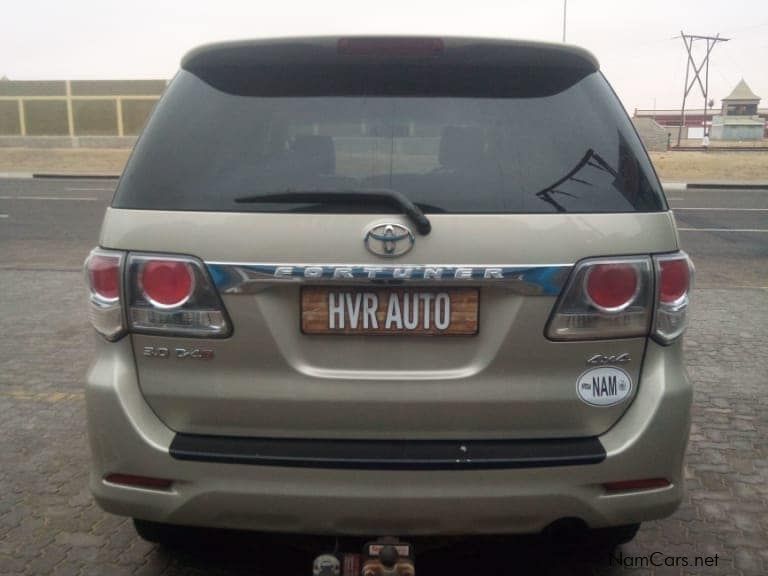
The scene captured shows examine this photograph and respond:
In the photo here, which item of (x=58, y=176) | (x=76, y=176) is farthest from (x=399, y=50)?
(x=58, y=176)

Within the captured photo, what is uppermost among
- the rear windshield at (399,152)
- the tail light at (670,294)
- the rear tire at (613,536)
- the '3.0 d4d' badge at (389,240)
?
the rear windshield at (399,152)

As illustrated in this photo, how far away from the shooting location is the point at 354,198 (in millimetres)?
2268

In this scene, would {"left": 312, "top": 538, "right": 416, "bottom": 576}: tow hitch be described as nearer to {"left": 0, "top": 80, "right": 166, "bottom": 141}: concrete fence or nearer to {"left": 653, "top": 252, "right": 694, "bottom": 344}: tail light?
{"left": 653, "top": 252, "right": 694, "bottom": 344}: tail light

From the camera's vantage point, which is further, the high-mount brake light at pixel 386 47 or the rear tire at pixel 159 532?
the rear tire at pixel 159 532

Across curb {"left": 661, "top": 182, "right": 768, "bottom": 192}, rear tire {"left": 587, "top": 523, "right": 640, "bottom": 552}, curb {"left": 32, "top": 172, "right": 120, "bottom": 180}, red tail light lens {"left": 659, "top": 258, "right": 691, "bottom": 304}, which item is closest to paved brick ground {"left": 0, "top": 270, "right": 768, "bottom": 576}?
rear tire {"left": 587, "top": 523, "right": 640, "bottom": 552}

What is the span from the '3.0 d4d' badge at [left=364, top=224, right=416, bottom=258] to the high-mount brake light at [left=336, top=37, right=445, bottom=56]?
0.57 m

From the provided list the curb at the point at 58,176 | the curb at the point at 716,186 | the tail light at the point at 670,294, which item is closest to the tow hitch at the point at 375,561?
the tail light at the point at 670,294

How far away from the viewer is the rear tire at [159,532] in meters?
2.89

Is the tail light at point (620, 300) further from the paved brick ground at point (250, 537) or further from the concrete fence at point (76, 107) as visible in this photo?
the concrete fence at point (76, 107)

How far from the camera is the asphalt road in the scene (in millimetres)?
3078

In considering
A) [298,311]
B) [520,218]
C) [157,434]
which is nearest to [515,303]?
[520,218]

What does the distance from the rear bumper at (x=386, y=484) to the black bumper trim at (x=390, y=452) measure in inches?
0.6

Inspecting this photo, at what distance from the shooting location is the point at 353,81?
2439 millimetres

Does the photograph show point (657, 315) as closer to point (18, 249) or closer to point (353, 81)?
point (353, 81)
